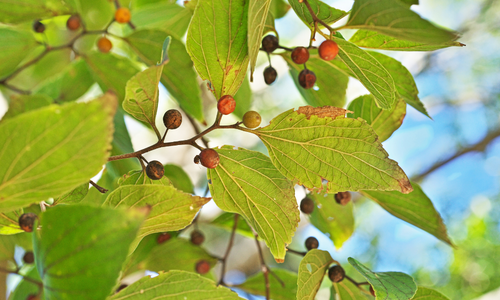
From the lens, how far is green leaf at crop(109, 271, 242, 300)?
53cm

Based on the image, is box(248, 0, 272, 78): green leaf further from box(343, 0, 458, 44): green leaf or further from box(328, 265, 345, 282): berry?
box(328, 265, 345, 282): berry

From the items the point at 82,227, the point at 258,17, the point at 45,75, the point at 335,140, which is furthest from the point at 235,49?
the point at 45,75

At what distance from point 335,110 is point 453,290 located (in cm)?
374

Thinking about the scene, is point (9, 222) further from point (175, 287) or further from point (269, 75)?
point (269, 75)

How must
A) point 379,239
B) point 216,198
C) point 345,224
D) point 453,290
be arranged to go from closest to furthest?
point 216,198
point 345,224
point 453,290
point 379,239

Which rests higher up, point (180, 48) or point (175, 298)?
point (180, 48)

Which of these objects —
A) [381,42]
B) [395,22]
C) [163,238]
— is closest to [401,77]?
[381,42]

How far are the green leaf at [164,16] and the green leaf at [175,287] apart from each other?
777 millimetres

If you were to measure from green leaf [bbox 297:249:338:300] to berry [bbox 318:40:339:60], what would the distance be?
1.10 feet

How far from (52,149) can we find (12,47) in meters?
0.86

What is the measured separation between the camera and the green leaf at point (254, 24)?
1.48 feet

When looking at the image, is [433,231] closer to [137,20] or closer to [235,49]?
[235,49]

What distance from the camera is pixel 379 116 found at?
80cm

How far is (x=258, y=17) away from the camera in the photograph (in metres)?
0.48
